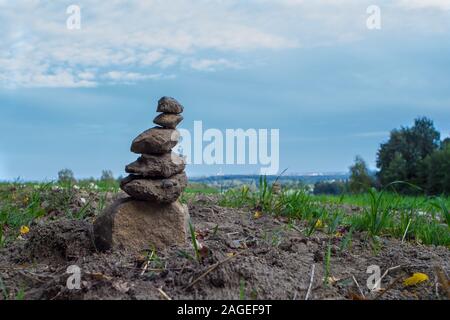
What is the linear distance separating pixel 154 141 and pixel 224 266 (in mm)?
1368

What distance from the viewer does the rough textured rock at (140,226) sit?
468 centimetres

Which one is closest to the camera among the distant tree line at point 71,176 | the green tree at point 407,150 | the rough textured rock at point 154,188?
the rough textured rock at point 154,188

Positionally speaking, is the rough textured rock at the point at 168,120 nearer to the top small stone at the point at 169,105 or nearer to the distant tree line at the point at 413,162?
the top small stone at the point at 169,105

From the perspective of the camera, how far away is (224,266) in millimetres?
3764

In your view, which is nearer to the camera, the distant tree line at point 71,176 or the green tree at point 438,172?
the distant tree line at point 71,176

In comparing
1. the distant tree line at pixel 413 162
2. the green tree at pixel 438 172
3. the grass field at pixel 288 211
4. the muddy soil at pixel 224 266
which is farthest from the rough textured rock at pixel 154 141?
the green tree at pixel 438 172

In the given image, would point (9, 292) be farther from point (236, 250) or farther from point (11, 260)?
point (236, 250)

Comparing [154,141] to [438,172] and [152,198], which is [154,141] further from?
[438,172]

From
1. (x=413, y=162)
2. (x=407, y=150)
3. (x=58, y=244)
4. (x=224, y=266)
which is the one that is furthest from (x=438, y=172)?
(x=224, y=266)

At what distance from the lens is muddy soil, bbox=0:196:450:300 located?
11.9 feet

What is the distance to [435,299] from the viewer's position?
3812 mm

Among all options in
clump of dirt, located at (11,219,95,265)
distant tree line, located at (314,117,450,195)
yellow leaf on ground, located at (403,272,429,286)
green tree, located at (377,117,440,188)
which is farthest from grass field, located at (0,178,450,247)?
green tree, located at (377,117,440,188)

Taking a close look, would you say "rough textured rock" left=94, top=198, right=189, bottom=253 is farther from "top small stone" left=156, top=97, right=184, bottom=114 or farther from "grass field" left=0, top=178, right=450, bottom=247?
"grass field" left=0, top=178, right=450, bottom=247
